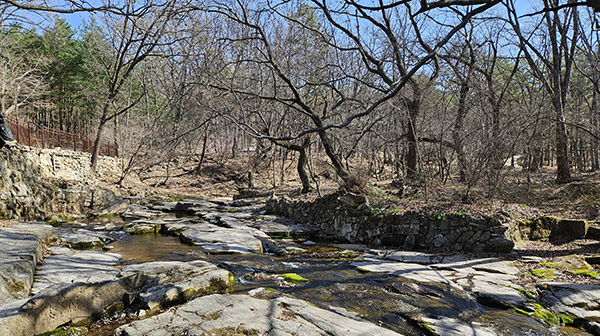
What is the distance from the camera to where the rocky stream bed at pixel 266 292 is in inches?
129

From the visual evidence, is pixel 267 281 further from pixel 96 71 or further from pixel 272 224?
pixel 96 71

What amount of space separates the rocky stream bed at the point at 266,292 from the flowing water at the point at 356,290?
0.06 feet

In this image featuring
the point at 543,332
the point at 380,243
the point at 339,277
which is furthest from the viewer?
the point at 380,243

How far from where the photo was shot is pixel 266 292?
173 inches

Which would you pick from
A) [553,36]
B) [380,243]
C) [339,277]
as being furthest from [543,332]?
[553,36]

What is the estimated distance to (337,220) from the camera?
9.07 meters

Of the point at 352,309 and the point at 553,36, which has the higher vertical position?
the point at 553,36

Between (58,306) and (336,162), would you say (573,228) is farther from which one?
(58,306)

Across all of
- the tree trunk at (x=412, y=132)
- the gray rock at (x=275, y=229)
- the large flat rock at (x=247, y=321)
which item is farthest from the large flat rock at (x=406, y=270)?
the tree trunk at (x=412, y=132)

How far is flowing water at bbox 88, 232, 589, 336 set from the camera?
12.3ft

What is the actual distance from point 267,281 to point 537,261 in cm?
515

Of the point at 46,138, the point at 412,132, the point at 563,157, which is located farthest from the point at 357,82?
the point at 46,138

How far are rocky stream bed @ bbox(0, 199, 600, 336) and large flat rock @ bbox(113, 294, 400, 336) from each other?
13 mm

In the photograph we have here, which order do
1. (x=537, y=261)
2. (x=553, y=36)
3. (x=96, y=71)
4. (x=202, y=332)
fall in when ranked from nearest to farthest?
(x=202, y=332) → (x=537, y=261) → (x=553, y=36) → (x=96, y=71)
